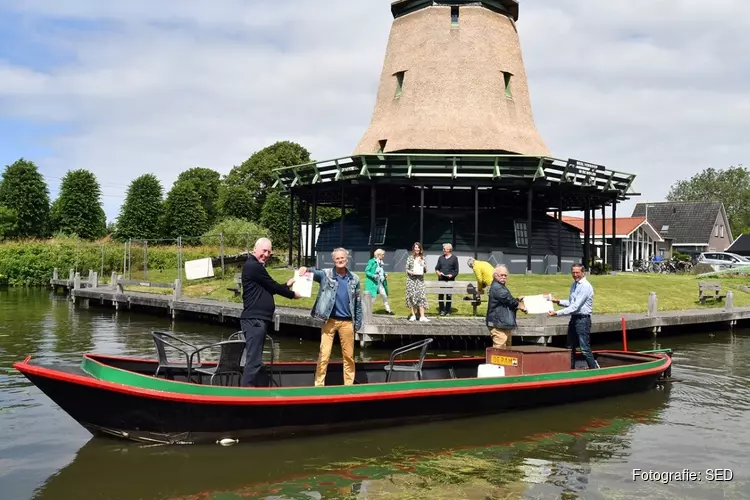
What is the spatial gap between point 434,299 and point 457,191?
11660 millimetres

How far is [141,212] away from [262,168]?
14426 millimetres

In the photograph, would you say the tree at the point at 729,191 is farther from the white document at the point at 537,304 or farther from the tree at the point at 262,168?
the white document at the point at 537,304

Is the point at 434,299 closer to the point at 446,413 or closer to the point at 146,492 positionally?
the point at 446,413

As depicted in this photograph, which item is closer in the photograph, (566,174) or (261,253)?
(261,253)

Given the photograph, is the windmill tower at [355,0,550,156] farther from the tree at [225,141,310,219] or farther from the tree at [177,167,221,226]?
the tree at [177,167,221,226]

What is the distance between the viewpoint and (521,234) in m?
28.6

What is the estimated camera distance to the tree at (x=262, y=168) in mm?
65375

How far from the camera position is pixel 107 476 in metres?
6.84

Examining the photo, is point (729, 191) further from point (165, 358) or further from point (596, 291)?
point (165, 358)

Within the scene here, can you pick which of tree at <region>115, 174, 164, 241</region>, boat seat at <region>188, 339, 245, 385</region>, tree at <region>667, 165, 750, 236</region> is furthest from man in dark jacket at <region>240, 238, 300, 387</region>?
tree at <region>667, 165, 750, 236</region>

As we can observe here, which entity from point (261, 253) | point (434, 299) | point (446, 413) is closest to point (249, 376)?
point (261, 253)

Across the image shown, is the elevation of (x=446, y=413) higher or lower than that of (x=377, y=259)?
lower

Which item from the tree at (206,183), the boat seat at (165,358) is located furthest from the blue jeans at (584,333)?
the tree at (206,183)

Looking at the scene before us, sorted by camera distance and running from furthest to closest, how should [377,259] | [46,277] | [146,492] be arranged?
[46,277] → [377,259] → [146,492]
